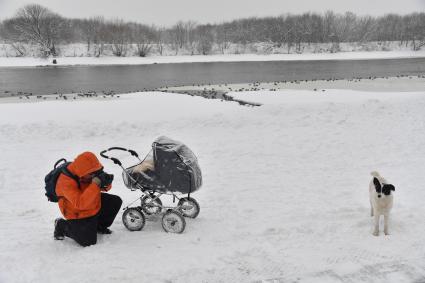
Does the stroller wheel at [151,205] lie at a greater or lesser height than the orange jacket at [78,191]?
lesser

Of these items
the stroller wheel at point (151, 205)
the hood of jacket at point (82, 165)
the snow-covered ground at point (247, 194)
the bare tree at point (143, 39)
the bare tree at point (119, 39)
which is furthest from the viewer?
the bare tree at point (143, 39)

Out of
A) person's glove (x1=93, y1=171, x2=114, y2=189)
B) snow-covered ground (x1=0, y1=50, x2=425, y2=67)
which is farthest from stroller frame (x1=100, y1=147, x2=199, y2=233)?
snow-covered ground (x1=0, y1=50, x2=425, y2=67)

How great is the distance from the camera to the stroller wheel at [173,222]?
16.6 ft

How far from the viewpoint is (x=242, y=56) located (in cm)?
7588

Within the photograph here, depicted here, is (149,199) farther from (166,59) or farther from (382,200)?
(166,59)

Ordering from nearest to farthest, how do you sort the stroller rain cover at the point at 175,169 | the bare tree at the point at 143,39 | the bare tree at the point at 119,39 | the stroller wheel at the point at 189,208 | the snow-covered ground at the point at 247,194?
1. the snow-covered ground at the point at 247,194
2. the stroller rain cover at the point at 175,169
3. the stroller wheel at the point at 189,208
4. the bare tree at the point at 119,39
5. the bare tree at the point at 143,39

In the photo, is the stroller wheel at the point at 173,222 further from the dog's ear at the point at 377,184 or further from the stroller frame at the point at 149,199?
the dog's ear at the point at 377,184

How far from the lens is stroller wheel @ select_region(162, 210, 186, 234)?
5.04 m

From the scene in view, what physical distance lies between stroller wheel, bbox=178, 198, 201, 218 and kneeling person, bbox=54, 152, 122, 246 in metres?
1.10

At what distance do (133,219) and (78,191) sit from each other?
0.90 meters

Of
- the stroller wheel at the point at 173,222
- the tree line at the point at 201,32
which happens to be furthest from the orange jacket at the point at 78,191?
the tree line at the point at 201,32

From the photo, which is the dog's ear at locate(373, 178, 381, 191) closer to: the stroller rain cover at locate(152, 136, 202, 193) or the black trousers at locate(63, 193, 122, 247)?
the stroller rain cover at locate(152, 136, 202, 193)

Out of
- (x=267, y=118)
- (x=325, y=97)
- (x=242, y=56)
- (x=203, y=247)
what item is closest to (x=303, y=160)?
(x=267, y=118)

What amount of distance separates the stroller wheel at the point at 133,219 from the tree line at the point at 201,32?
75126 mm
